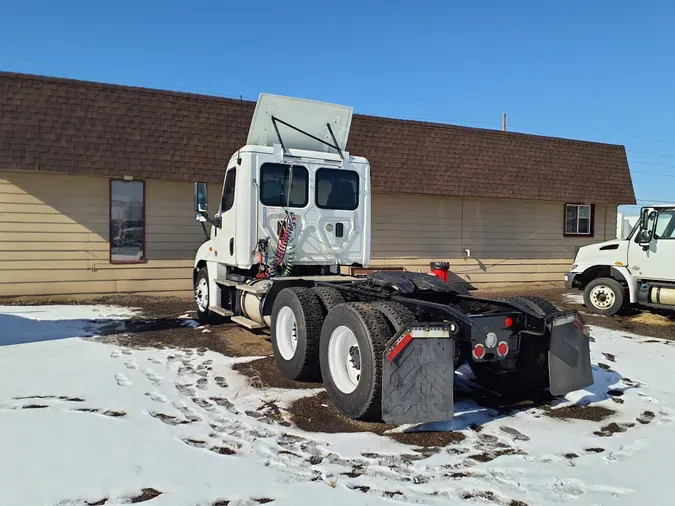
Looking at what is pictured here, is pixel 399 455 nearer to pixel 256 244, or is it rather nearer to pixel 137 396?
pixel 137 396

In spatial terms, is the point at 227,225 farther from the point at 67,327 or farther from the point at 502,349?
the point at 502,349

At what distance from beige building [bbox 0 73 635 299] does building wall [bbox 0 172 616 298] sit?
1.1 inches

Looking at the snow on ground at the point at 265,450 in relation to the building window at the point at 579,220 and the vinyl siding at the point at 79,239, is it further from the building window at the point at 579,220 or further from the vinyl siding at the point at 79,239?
the building window at the point at 579,220

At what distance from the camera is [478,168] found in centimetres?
1599

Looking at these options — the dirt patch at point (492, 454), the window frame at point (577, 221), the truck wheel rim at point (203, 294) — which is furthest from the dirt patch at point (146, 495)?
the window frame at point (577, 221)

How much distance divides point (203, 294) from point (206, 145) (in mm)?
4632

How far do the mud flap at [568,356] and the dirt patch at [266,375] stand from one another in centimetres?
238

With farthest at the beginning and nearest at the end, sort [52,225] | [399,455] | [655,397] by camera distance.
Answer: [52,225] → [655,397] → [399,455]

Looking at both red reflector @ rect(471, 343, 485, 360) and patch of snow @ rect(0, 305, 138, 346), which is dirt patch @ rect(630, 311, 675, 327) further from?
patch of snow @ rect(0, 305, 138, 346)

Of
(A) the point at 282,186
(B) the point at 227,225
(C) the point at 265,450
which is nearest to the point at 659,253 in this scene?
(A) the point at 282,186

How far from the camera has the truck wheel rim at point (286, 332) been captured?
20.9ft

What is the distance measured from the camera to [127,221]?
12.8 meters

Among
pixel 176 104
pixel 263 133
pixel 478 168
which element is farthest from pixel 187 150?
pixel 478 168

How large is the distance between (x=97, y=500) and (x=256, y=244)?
4.73m
